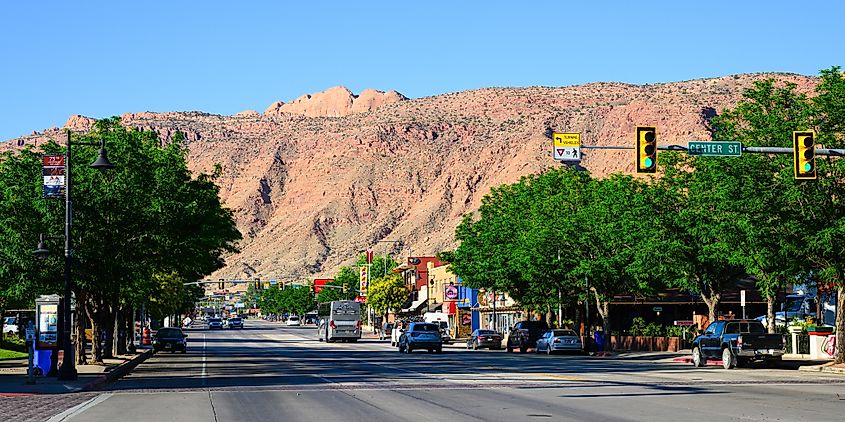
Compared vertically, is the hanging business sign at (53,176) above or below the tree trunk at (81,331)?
above

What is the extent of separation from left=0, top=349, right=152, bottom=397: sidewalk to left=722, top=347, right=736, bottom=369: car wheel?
21.6 metres

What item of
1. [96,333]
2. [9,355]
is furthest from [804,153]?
[9,355]

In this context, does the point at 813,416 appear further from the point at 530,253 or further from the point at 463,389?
the point at 530,253

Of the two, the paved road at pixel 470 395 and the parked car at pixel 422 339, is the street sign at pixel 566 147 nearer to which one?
the paved road at pixel 470 395

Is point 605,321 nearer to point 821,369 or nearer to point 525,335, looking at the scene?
point 525,335

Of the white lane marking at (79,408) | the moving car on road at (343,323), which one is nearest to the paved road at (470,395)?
the white lane marking at (79,408)

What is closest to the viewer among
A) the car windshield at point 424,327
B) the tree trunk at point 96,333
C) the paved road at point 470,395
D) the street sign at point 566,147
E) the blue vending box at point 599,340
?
the paved road at point 470,395

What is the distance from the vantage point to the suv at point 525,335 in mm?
66312

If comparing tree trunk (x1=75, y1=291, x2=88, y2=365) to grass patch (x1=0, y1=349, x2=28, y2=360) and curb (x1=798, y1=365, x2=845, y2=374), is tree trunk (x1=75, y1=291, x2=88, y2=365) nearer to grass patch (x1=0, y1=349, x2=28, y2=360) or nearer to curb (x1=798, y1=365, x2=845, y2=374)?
grass patch (x1=0, y1=349, x2=28, y2=360)

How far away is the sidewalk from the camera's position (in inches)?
1160

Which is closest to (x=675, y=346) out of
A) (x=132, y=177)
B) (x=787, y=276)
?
(x=787, y=276)

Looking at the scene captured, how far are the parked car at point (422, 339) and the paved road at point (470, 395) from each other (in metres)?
22.5

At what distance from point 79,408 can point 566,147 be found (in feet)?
41.3

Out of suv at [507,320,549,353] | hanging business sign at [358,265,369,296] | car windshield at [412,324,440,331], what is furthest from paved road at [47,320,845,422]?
hanging business sign at [358,265,369,296]
